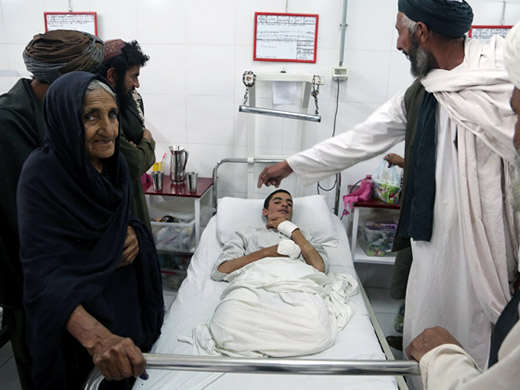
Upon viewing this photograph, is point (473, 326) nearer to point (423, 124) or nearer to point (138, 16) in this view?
point (423, 124)

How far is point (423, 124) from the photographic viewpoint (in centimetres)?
165

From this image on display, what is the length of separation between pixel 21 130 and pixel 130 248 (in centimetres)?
58

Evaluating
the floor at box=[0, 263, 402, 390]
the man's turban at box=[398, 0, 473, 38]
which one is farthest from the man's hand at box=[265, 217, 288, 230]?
the man's turban at box=[398, 0, 473, 38]

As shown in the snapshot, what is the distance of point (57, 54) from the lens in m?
1.48

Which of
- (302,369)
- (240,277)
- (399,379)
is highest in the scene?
(302,369)

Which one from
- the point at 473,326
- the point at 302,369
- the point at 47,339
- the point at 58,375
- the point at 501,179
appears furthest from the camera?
the point at 473,326

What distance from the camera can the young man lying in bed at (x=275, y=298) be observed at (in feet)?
5.43

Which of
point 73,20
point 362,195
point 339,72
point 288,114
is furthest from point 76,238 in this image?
point 73,20

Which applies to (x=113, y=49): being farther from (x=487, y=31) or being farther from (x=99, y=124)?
(x=487, y=31)

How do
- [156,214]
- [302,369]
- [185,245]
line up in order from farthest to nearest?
[156,214] < [185,245] < [302,369]

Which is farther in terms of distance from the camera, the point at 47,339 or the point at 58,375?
the point at 58,375

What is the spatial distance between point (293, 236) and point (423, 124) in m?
1.06

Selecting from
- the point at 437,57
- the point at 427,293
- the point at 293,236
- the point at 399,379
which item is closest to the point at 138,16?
the point at 293,236

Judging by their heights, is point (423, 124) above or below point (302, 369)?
above
